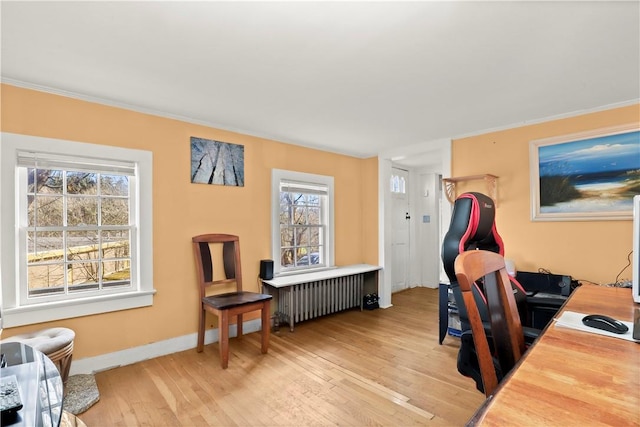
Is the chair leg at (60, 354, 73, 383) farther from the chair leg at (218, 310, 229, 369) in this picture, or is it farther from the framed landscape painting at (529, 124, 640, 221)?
the framed landscape painting at (529, 124, 640, 221)

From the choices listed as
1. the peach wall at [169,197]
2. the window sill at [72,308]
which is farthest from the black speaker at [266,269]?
the window sill at [72,308]

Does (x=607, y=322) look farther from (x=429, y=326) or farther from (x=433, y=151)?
(x=433, y=151)

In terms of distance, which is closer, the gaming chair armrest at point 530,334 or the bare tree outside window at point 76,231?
the gaming chair armrest at point 530,334

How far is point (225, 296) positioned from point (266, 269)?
0.64 m

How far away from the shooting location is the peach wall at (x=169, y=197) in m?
2.51

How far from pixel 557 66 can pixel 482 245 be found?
1382 millimetres

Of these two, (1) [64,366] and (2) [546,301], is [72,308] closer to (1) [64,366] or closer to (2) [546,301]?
(1) [64,366]

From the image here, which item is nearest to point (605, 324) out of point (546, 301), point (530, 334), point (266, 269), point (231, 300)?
point (530, 334)

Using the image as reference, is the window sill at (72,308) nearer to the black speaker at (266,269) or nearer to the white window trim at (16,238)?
the white window trim at (16,238)

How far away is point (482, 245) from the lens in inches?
78.2

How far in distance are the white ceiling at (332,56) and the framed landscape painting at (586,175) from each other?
317 mm

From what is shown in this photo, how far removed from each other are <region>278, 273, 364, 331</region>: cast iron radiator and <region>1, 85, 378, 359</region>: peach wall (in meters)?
0.49

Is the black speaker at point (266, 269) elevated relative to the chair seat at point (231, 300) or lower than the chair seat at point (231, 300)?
elevated

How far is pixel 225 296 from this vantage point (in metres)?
3.12
